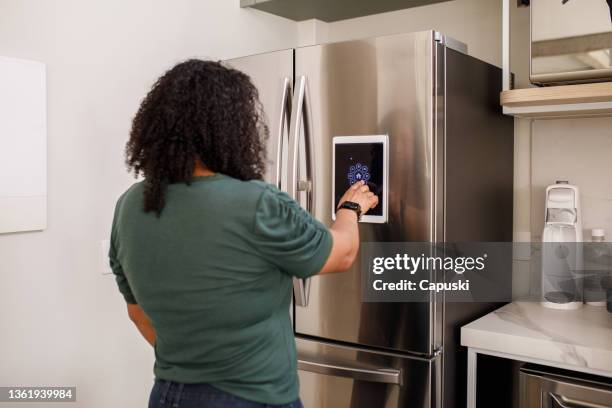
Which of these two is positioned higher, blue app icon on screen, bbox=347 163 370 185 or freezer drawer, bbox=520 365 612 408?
blue app icon on screen, bbox=347 163 370 185

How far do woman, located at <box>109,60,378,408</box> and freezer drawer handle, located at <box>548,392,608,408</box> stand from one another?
802 millimetres

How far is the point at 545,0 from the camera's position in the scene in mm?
1848

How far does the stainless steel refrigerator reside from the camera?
1.71 meters

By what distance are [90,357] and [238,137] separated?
1133 millimetres

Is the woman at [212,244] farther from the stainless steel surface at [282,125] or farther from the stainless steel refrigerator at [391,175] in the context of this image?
the stainless steel surface at [282,125]

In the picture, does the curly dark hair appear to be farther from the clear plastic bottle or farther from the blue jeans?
the clear plastic bottle

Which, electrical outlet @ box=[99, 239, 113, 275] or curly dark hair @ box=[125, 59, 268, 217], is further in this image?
electrical outlet @ box=[99, 239, 113, 275]

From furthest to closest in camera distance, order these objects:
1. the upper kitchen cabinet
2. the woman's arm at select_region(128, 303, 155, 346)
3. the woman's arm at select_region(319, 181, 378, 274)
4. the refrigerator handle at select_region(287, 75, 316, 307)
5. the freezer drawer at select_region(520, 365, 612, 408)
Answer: the upper kitchen cabinet < the refrigerator handle at select_region(287, 75, 316, 307) < the freezer drawer at select_region(520, 365, 612, 408) < the woman's arm at select_region(128, 303, 155, 346) < the woman's arm at select_region(319, 181, 378, 274)

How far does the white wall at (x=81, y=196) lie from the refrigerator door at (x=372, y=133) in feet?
1.81

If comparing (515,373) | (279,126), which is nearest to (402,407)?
(515,373)

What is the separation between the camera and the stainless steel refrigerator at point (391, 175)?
171cm

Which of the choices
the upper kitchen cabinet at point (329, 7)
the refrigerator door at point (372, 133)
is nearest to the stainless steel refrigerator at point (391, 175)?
the refrigerator door at point (372, 133)

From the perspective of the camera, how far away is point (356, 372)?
1826 millimetres

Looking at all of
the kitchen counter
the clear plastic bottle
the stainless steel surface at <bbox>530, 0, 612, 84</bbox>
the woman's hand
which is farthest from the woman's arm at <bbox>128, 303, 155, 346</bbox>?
the clear plastic bottle
